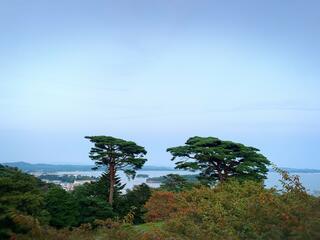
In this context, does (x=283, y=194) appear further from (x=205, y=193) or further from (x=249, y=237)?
(x=205, y=193)

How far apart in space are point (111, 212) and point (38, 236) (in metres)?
23.5

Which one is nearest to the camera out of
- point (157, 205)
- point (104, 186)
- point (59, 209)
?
point (157, 205)

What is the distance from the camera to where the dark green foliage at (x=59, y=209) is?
26000 millimetres

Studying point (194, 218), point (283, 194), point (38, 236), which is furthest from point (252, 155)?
point (38, 236)

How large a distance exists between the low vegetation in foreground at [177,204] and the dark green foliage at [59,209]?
60 mm

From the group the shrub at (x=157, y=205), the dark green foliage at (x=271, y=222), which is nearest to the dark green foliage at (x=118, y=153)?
the shrub at (x=157, y=205)

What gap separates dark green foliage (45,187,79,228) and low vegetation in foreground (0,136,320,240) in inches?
2.4

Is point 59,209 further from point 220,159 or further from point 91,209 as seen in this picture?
point 220,159

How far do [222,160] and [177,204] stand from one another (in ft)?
37.2

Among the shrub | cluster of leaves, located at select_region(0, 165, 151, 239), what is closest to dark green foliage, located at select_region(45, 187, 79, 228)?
cluster of leaves, located at select_region(0, 165, 151, 239)

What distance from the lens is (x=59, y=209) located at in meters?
26.2

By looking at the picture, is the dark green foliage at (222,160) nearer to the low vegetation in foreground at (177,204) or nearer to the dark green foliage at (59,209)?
the low vegetation in foreground at (177,204)

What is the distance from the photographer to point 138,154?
105 feet

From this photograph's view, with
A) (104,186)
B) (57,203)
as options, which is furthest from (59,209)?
(104,186)
